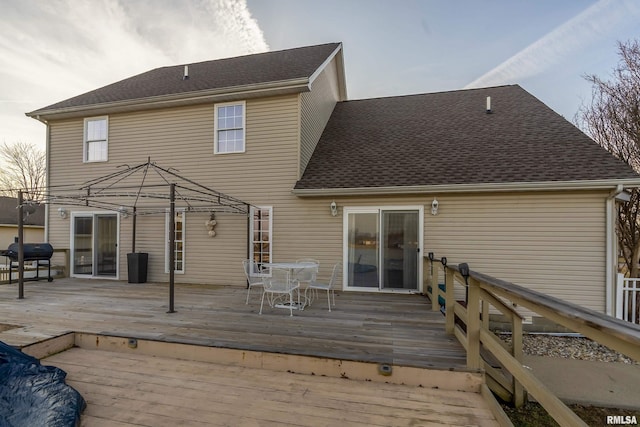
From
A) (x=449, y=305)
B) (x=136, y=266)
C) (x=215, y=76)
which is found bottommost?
(x=136, y=266)

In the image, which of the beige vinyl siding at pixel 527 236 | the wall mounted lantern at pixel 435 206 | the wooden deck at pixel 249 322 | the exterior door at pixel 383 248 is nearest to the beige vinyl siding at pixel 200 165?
the wooden deck at pixel 249 322

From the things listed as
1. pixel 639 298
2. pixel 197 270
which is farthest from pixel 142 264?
pixel 639 298

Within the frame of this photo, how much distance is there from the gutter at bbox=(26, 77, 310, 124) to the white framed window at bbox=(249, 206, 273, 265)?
274cm

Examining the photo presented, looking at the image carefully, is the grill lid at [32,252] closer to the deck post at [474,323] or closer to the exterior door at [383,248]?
the exterior door at [383,248]

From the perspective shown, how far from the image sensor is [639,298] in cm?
772

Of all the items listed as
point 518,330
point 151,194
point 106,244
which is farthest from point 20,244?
point 518,330

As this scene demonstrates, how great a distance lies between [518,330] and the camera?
8.96 feet

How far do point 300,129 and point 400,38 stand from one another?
22.4ft

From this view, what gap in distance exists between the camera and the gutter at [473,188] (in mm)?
5586

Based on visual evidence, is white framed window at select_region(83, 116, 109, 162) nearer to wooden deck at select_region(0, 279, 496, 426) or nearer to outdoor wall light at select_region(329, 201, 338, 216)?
wooden deck at select_region(0, 279, 496, 426)

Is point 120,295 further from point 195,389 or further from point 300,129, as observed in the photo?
point 300,129

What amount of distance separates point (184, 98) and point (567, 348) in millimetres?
9887

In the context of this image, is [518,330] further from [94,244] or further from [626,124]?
[626,124]

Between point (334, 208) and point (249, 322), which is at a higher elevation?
point (334, 208)
